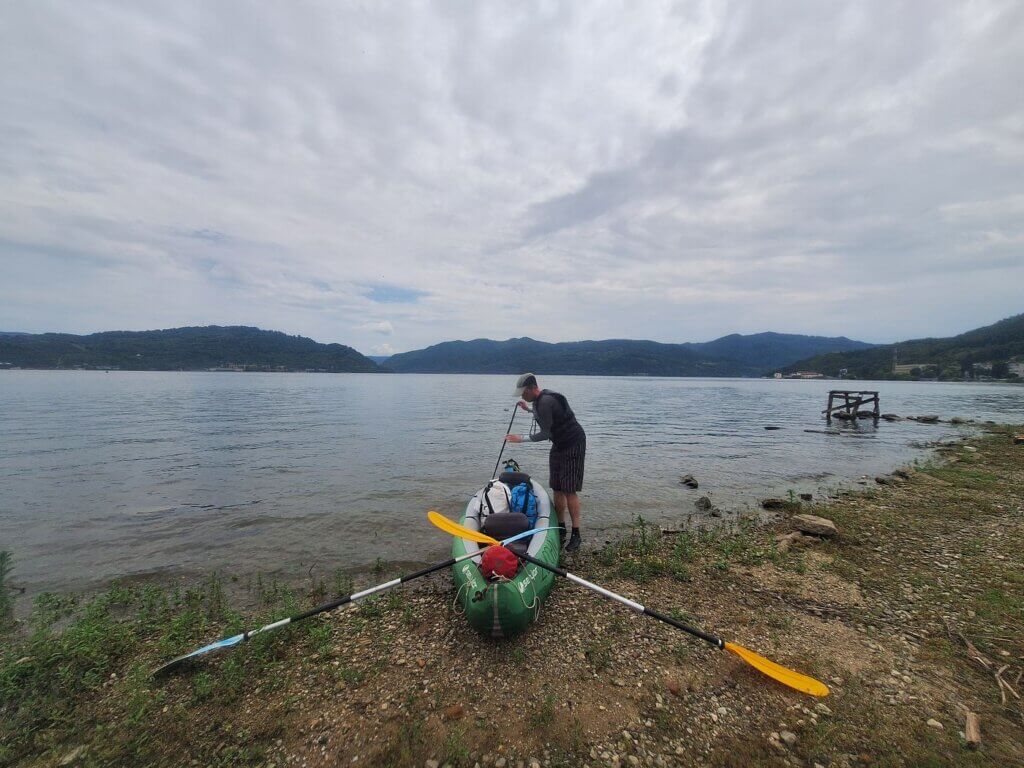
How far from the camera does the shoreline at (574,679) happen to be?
367 cm

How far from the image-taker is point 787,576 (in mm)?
6773

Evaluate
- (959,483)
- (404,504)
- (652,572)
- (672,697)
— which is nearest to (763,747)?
(672,697)

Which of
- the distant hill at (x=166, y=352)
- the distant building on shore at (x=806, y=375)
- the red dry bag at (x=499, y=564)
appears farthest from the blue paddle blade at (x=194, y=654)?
the distant building on shore at (x=806, y=375)

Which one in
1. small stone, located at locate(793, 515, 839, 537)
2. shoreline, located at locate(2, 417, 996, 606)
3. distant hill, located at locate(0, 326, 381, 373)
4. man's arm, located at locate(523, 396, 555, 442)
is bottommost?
shoreline, located at locate(2, 417, 996, 606)

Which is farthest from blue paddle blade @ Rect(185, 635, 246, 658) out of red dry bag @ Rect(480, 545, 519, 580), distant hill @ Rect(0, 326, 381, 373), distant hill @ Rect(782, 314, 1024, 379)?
distant hill @ Rect(782, 314, 1024, 379)

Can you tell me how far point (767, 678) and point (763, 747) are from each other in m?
1.03

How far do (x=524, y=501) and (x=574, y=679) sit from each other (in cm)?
366

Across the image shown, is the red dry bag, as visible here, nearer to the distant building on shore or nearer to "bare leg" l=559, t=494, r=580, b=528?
"bare leg" l=559, t=494, r=580, b=528

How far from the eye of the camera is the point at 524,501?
26.3 feet

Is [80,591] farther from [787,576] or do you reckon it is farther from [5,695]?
[787,576]

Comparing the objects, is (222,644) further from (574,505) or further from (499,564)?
(574,505)

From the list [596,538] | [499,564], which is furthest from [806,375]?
[499,564]

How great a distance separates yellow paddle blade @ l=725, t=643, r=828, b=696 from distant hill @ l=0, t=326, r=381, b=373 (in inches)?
6378

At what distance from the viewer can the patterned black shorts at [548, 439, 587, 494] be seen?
25.9 feet
